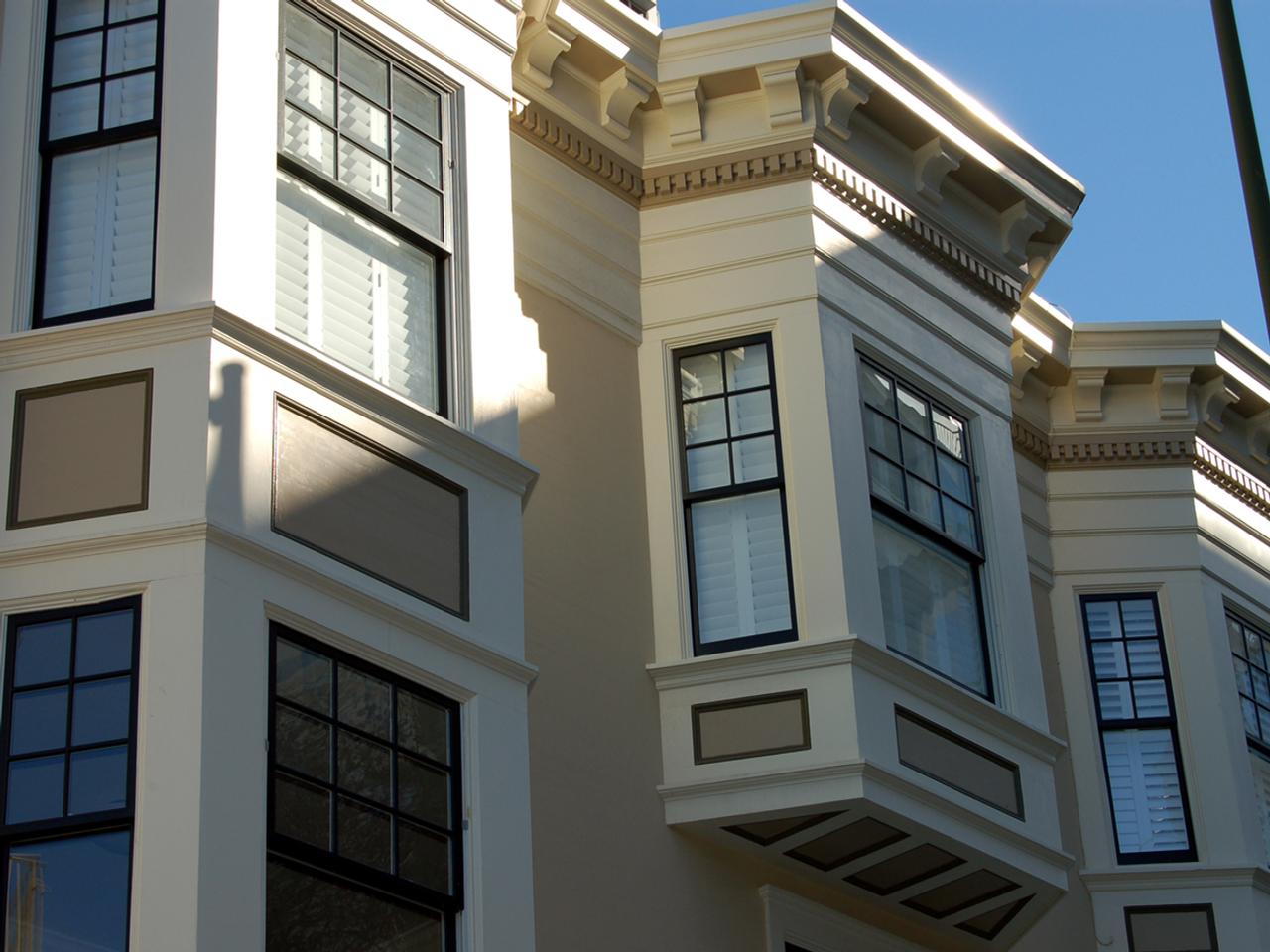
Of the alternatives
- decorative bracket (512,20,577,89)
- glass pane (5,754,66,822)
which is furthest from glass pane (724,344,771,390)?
glass pane (5,754,66,822)

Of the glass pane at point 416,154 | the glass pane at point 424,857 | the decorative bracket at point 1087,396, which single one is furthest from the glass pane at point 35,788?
the decorative bracket at point 1087,396

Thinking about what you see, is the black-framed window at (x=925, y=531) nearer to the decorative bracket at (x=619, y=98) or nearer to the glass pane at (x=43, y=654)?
the decorative bracket at (x=619, y=98)

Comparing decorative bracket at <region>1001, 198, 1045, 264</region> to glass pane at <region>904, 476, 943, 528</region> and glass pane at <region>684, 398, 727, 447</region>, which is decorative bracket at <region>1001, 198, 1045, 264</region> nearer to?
glass pane at <region>904, 476, 943, 528</region>

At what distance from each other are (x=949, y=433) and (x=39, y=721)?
7.07 meters

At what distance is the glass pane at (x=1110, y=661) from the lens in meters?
17.2

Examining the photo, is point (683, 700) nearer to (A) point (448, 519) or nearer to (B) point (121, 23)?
(A) point (448, 519)

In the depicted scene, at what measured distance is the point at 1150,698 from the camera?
1708 centimetres

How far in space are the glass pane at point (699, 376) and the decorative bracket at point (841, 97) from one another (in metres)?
1.67

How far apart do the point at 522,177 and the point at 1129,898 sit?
6.75 m

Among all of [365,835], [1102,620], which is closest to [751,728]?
[365,835]

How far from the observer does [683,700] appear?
13.0m

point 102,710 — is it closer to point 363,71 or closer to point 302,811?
point 302,811

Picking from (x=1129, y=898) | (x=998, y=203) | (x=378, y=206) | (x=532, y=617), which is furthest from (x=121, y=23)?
(x=1129, y=898)

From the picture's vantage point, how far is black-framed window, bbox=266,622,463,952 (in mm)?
9734
